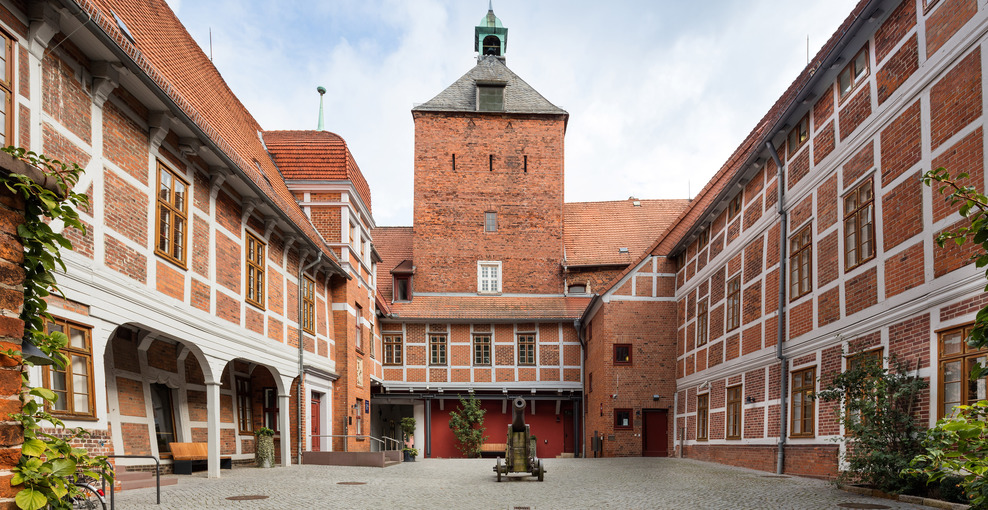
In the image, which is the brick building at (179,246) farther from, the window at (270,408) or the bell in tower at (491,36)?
the bell in tower at (491,36)

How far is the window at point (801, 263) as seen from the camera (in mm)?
14547

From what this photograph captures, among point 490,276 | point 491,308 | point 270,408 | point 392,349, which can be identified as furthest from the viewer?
point 490,276

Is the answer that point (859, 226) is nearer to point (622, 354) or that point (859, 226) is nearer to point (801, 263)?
point (801, 263)

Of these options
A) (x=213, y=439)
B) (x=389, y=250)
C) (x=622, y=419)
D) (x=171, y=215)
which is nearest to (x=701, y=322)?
(x=622, y=419)

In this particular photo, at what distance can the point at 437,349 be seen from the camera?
103ft

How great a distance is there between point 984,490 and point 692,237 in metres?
19.4

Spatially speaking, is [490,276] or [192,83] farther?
[490,276]

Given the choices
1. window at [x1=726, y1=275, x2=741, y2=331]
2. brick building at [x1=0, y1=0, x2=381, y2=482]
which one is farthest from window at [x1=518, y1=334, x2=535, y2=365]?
window at [x1=726, y1=275, x2=741, y2=331]

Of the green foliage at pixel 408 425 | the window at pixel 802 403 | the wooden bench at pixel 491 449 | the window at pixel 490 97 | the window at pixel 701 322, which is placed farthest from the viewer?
the window at pixel 490 97

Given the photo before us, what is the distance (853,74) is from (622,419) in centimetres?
1554

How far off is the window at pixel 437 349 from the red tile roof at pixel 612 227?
629cm

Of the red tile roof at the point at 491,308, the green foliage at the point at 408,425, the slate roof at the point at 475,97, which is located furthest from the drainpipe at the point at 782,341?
the slate roof at the point at 475,97

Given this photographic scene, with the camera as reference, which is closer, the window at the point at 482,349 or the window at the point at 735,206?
the window at the point at 735,206

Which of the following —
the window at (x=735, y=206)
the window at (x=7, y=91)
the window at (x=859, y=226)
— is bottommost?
the window at (x=859, y=226)
